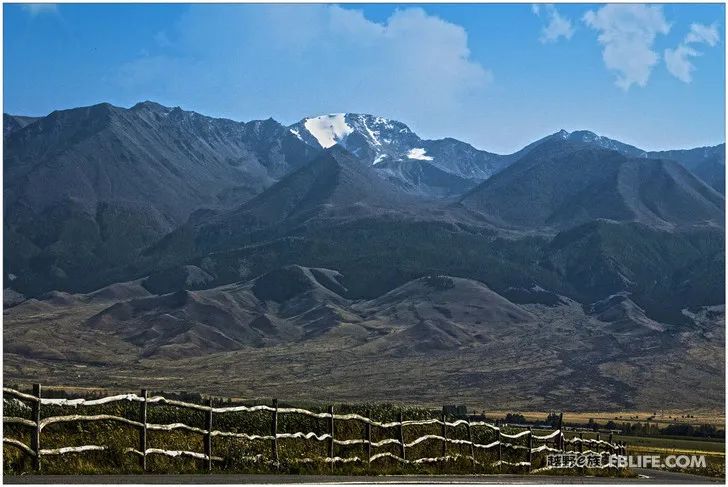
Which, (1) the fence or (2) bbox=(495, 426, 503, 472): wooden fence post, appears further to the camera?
(2) bbox=(495, 426, 503, 472): wooden fence post

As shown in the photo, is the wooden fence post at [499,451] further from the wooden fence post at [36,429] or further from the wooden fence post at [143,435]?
the wooden fence post at [36,429]

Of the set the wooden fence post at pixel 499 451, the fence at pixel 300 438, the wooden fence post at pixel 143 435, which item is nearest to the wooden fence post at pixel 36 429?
the fence at pixel 300 438

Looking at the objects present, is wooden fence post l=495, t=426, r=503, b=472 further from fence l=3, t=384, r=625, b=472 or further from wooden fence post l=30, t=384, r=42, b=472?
wooden fence post l=30, t=384, r=42, b=472

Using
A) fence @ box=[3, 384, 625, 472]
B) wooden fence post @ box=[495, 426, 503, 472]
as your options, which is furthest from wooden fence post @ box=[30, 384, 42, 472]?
wooden fence post @ box=[495, 426, 503, 472]

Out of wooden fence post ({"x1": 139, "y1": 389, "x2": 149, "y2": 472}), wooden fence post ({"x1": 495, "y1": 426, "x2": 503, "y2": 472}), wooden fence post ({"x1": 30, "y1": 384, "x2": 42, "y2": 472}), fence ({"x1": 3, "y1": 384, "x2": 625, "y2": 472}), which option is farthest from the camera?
wooden fence post ({"x1": 495, "y1": 426, "x2": 503, "y2": 472})

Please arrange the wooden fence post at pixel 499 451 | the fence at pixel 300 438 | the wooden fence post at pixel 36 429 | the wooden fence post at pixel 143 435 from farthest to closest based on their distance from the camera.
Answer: the wooden fence post at pixel 499 451 → the wooden fence post at pixel 143 435 → the fence at pixel 300 438 → the wooden fence post at pixel 36 429

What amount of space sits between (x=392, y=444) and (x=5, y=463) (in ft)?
49.8

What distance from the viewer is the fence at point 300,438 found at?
25.2m

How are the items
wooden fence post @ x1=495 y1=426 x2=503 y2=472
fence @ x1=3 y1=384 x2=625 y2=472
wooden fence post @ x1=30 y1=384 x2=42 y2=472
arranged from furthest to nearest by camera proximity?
wooden fence post @ x1=495 y1=426 x2=503 y2=472 < fence @ x1=3 y1=384 x2=625 y2=472 < wooden fence post @ x1=30 y1=384 x2=42 y2=472

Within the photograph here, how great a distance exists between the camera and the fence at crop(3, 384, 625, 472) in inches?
992

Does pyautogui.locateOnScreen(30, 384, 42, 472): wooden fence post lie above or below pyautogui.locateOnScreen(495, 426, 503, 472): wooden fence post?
above

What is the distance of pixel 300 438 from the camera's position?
3372cm

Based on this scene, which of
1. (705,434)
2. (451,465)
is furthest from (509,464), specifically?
(705,434)

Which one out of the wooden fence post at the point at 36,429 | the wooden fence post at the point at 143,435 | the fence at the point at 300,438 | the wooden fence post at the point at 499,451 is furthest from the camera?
the wooden fence post at the point at 499,451
